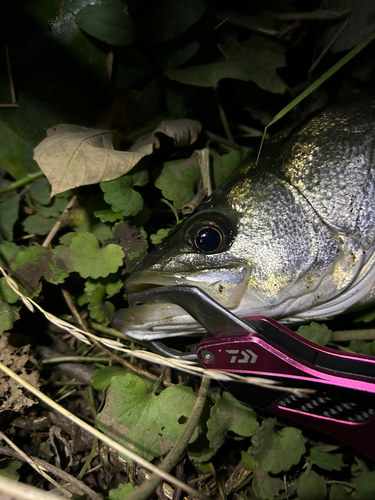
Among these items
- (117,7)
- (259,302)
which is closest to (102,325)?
(259,302)

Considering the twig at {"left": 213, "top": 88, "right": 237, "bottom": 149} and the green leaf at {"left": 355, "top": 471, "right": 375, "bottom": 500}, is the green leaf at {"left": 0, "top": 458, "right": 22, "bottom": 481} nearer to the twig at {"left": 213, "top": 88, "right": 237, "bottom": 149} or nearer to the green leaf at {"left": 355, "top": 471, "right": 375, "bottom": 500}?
the green leaf at {"left": 355, "top": 471, "right": 375, "bottom": 500}

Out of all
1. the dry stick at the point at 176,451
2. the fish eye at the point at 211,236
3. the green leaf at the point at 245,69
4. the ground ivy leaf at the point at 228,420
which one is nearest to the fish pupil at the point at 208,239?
the fish eye at the point at 211,236

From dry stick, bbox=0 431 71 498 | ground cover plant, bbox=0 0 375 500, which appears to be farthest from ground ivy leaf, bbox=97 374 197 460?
dry stick, bbox=0 431 71 498

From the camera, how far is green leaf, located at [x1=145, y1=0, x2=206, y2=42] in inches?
56.6

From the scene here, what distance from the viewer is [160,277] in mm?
1169

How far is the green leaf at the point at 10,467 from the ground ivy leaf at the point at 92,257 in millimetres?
714

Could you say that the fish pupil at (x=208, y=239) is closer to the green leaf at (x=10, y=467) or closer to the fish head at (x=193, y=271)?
the fish head at (x=193, y=271)

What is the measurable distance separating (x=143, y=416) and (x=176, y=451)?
28 cm

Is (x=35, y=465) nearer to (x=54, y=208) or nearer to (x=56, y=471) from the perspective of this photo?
(x=56, y=471)

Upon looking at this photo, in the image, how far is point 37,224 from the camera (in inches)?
62.3

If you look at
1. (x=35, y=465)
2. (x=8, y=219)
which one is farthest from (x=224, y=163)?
(x=35, y=465)

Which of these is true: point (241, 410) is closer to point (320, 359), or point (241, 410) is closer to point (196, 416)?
point (196, 416)

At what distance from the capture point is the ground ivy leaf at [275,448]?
1213 mm

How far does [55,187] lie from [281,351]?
89 cm
